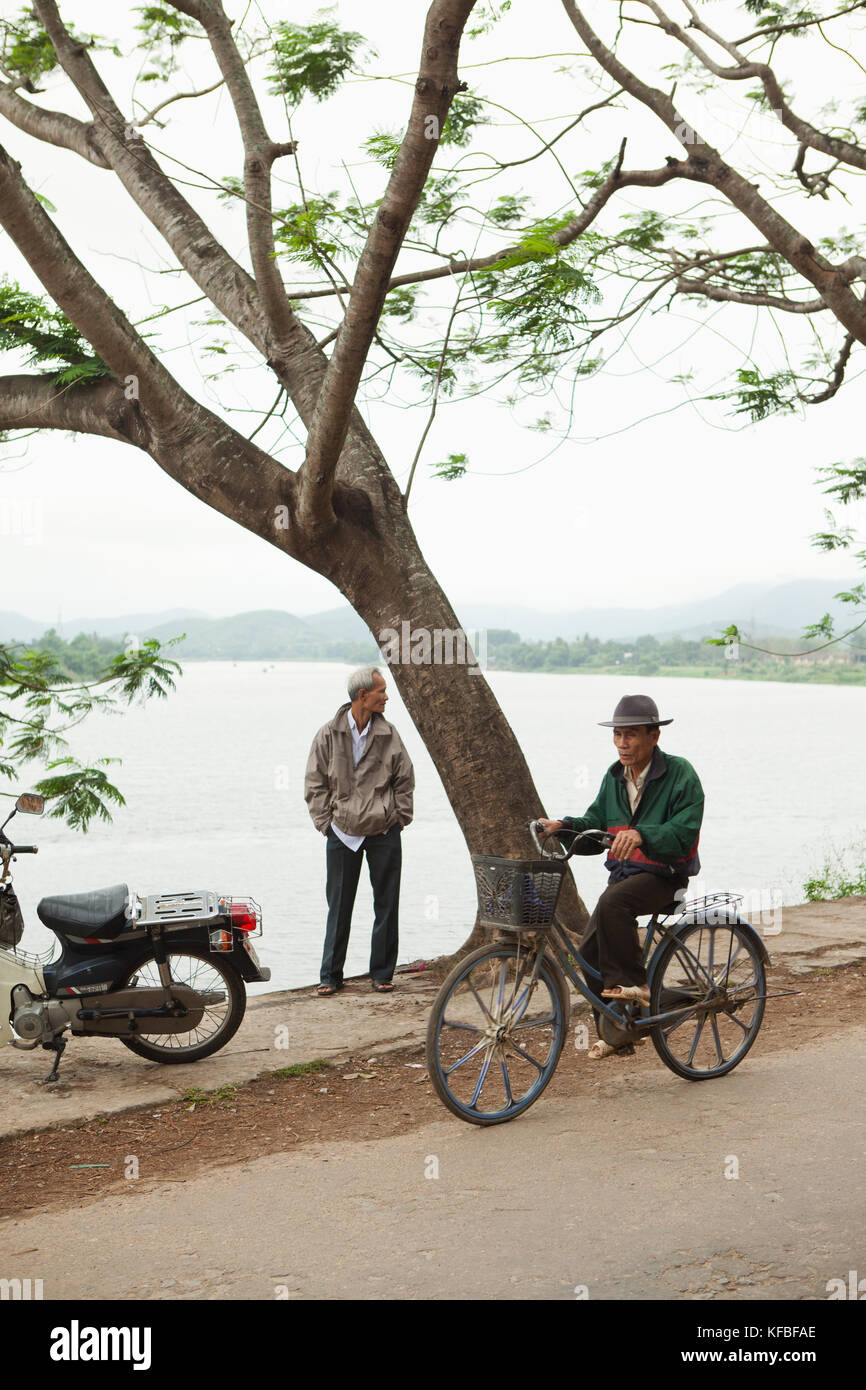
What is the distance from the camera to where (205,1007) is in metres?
6.24

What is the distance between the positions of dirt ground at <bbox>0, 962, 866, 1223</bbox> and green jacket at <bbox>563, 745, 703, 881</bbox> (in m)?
1.07

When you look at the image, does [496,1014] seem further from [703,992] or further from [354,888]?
[354,888]

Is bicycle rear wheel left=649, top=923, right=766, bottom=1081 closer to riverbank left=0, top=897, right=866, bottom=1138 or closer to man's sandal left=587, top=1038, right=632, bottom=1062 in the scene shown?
man's sandal left=587, top=1038, right=632, bottom=1062

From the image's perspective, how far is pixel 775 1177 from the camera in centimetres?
472

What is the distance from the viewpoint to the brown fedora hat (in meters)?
5.64

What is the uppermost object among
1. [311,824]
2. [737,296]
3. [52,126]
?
[52,126]

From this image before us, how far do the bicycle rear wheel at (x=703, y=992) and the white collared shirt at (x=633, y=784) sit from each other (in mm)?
628

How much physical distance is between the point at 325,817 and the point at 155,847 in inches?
763

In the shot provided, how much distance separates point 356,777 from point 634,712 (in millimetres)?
2589

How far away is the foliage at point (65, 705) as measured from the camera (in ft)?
34.1

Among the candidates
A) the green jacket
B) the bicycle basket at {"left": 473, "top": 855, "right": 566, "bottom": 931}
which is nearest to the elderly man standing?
the green jacket

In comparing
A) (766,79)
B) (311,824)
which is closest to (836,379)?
(766,79)

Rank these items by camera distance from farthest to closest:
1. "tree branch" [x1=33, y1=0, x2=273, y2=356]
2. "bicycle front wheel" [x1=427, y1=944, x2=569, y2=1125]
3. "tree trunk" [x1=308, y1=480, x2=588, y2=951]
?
"tree branch" [x1=33, y1=0, x2=273, y2=356] < "tree trunk" [x1=308, y1=480, x2=588, y2=951] < "bicycle front wheel" [x1=427, y1=944, x2=569, y2=1125]
